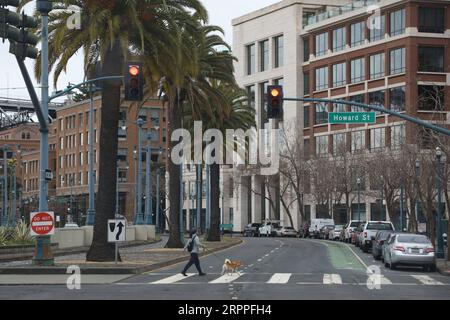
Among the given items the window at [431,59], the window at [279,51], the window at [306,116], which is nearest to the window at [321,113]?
the window at [306,116]

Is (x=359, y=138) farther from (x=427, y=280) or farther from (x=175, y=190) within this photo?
(x=427, y=280)

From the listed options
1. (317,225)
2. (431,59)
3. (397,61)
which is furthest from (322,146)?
(431,59)

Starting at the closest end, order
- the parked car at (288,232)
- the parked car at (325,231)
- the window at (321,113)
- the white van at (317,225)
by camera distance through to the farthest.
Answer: the parked car at (325,231) < the white van at (317,225) < the parked car at (288,232) < the window at (321,113)

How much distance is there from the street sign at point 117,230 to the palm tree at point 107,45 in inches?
147

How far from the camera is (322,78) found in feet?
334

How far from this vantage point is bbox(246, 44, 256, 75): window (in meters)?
117

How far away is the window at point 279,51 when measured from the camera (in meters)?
111

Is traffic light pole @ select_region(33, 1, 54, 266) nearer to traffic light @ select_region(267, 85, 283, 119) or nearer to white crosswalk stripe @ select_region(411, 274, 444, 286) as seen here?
traffic light @ select_region(267, 85, 283, 119)

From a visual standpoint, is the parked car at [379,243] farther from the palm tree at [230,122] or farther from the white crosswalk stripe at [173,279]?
the palm tree at [230,122]

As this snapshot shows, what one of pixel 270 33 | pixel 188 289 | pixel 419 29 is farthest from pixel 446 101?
pixel 188 289

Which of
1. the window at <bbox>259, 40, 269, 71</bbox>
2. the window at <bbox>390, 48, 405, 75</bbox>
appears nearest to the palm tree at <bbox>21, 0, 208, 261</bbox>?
the window at <bbox>390, 48, 405, 75</bbox>

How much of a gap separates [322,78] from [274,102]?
74.0m

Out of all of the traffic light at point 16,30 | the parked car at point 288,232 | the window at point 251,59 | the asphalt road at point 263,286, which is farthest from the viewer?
the window at point 251,59
